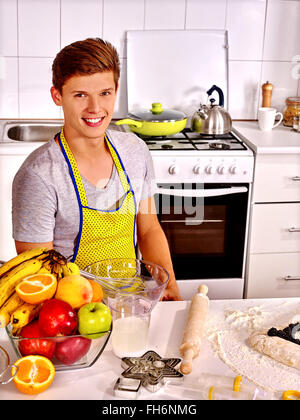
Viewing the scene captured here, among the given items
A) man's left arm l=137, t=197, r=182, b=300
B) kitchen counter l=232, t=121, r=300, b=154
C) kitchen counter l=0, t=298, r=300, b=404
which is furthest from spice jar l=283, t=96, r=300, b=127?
kitchen counter l=0, t=298, r=300, b=404

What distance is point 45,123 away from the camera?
291 centimetres

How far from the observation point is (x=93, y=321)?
1.05 metres

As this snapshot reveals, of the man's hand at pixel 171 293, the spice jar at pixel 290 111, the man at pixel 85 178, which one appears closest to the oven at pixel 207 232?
the spice jar at pixel 290 111

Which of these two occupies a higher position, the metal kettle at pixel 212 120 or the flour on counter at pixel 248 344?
the metal kettle at pixel 212 120

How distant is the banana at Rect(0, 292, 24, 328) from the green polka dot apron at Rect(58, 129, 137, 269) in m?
0.55

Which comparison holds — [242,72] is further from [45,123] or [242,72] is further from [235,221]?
[45,123]

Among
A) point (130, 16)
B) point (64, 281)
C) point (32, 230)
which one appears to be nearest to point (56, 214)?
point (32, 230)

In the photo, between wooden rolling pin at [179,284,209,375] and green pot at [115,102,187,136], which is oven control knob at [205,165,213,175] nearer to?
green pot at [115,102,187,136]

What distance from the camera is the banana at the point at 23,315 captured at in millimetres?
1048

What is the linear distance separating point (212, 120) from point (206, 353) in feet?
5.57

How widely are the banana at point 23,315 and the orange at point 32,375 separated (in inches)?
2.3

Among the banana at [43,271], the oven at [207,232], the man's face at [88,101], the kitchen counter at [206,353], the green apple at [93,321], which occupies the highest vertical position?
the man's face at [88,101]

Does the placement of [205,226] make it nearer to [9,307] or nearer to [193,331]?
[193,331]

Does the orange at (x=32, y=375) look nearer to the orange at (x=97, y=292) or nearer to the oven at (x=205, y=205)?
the orange at (x=97, y=292)
